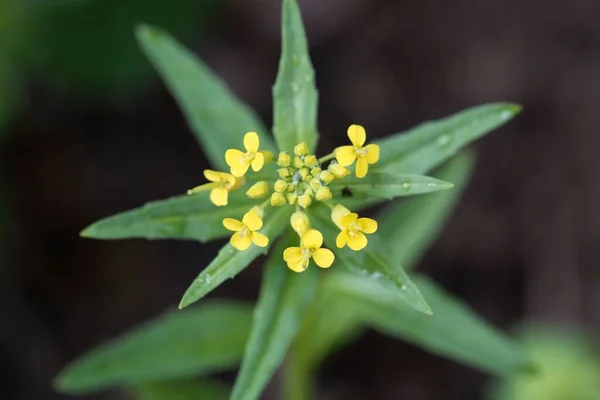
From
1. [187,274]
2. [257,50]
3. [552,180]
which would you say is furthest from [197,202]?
[552,180]

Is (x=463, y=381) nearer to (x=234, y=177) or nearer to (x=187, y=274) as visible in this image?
(x=187, y=274)

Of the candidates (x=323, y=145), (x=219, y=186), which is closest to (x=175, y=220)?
(x=219, y=186)

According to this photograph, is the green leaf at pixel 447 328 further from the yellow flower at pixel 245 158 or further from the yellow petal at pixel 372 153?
the yellow flower at pixel 245 158

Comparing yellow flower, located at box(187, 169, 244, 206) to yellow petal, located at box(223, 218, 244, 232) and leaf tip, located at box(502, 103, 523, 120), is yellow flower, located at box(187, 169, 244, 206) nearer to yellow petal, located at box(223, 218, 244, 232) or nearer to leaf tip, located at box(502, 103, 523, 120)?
yellow petal, located at box(223, 218, 244, 232)

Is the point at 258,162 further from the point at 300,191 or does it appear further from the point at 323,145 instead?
the point at 323,145

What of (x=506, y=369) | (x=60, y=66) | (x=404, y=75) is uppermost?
(x=404, y=75)

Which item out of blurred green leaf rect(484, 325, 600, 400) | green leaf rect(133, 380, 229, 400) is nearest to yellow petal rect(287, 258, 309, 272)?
green leaf rect(133, 380, 229, 400)
